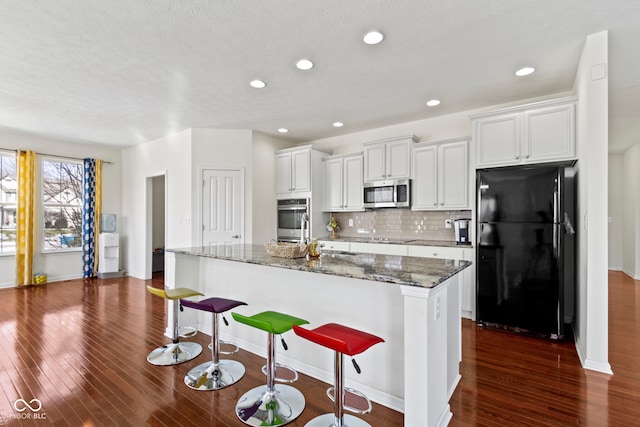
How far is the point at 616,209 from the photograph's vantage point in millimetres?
7348

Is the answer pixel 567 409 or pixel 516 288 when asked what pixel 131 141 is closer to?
pixel 516 288

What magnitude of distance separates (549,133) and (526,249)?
1.26m

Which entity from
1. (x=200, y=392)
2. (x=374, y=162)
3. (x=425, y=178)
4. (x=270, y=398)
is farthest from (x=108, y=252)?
(x=425, y=178)

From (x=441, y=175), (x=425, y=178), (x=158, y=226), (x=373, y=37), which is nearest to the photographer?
(x=373, y=37)

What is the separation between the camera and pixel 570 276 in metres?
3.35

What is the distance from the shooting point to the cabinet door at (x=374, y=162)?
483cm

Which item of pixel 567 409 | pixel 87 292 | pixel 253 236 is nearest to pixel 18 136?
pixel 87 292

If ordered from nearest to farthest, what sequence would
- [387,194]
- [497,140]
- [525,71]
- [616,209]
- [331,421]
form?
[331,421] < [525,71] < [497,140] < [387,194] < [616,209]

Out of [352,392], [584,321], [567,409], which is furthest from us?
[584,321]

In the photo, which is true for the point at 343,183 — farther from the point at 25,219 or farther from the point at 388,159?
the point at 25,219

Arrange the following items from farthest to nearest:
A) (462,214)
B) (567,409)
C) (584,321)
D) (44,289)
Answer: (44,289) < (462,214) < (584,321) < (567,409)

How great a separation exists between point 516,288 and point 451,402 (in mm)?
1801

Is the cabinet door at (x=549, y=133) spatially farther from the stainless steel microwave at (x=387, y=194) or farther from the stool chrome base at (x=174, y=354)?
the stool chrome base at (x=174, y=354)

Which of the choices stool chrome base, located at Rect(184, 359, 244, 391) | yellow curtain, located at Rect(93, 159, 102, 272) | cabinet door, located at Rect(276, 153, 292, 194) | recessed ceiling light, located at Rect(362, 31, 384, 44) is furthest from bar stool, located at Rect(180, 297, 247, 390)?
yellow curtain, located at Rect(93, 159, 102, 272)
